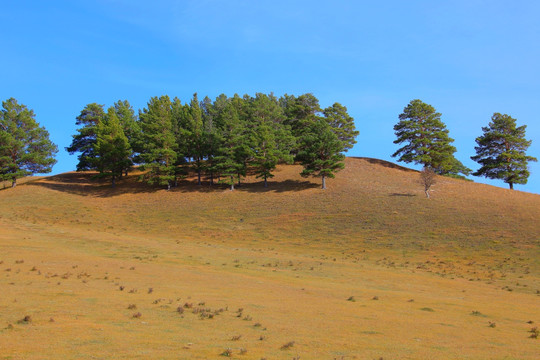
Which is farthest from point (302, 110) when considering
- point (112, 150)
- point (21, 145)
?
point (21, 145)

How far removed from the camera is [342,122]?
94375 mm

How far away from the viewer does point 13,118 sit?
76.6 meters

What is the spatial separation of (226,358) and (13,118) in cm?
8633

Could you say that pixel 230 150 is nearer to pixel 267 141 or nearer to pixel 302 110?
pixel 267 141

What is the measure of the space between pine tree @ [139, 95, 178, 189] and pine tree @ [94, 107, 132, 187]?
12.4 ft

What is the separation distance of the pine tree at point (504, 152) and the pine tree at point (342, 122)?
2815cm

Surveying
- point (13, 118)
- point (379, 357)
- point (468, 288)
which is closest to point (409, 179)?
point (468, 288)

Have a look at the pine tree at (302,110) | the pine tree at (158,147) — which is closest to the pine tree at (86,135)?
the pine tree at (158,147)

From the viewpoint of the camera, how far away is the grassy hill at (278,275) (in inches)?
420

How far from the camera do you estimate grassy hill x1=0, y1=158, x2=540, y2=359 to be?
1068 centimetres

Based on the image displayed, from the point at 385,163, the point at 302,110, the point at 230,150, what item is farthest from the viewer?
the point at 302,110

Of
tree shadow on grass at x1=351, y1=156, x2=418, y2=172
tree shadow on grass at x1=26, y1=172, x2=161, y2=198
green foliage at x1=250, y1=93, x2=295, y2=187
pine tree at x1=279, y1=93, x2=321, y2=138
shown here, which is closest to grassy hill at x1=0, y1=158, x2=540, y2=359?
tree shadow on grass at x1=26, y1=172, x2=161, y2=198

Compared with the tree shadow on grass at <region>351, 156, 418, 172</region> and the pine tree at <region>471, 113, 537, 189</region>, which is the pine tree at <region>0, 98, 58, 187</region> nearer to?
the tree shadow on grass at <region>351, 156, 418, 172</region>

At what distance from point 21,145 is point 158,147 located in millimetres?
25960
